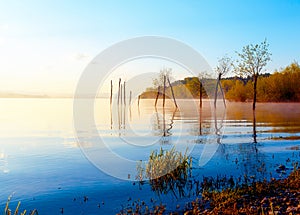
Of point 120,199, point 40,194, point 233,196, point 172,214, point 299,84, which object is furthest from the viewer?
point 299,84

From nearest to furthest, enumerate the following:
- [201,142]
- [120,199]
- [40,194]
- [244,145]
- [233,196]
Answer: [233,196], [120,199], [40,194], [244,145], [201,142]

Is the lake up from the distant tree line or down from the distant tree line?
down

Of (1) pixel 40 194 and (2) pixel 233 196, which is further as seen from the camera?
(1) pixel 40 194

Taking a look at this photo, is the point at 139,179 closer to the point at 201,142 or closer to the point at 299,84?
the point at 201,142

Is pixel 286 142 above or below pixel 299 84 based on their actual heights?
below

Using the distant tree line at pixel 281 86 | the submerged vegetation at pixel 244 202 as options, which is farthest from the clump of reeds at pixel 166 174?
the distant tree line at pixel 281 86

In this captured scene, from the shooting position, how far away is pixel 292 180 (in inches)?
513

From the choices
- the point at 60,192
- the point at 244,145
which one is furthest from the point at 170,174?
the point at 244,145

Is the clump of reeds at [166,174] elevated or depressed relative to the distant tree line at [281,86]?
depressed

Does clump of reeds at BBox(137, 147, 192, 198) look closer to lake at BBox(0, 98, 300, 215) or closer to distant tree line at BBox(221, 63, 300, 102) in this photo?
lake at BBox(0, 98, 300, 215)

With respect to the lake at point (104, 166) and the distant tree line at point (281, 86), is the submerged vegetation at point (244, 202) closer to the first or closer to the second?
the lake at point (104, 166)

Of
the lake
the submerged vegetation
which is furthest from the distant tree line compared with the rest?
the submerged vegetation

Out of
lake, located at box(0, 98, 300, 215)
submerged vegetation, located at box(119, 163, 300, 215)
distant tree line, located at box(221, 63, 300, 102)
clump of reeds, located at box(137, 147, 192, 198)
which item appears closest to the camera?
submerged vegetation, located at box(119, 163, 300, 215)

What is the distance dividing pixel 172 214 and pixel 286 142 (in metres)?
19.7
